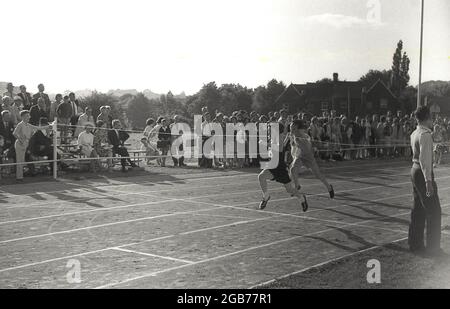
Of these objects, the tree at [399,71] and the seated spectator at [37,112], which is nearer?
the seated spectator at [37,112]

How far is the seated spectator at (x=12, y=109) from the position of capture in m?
18.9

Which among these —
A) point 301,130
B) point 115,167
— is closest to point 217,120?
point 115,167

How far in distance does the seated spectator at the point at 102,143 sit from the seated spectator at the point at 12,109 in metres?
2.74

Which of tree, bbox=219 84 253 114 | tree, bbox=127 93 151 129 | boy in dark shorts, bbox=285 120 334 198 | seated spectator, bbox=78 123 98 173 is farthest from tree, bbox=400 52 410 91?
boy in dark shorts, bbox=285 120 334 198

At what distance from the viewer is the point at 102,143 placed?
70.5ft

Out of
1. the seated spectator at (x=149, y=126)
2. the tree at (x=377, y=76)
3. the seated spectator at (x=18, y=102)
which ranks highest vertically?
the tree at (x=377, y=76)

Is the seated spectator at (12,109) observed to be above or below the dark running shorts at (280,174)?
above

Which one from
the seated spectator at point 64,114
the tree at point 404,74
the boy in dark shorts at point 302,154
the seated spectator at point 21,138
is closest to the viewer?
the boy in dark shorts at point 302,154

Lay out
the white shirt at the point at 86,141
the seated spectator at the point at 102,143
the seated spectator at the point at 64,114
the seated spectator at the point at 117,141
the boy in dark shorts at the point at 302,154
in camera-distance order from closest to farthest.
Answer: the boy in dark shorts at the point at 302,154, the white shirt at the point at 86,141, the seated spectator at the point at 64,114, the seated spectator at the point at 102,143, the seated spectator at the point at 117,141

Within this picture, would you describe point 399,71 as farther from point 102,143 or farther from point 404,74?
point 102,143

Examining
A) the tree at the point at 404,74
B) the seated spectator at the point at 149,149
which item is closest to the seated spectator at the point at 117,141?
the seated spectator at the point at 149,149

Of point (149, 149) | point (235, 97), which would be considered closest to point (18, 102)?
point (149, 149)

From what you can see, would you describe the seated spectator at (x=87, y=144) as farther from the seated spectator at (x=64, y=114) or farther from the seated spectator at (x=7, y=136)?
the seated spectator at (x=7, y=136)

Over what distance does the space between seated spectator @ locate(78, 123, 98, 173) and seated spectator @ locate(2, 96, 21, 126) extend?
83.6 inches
